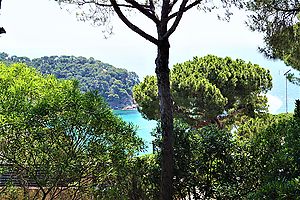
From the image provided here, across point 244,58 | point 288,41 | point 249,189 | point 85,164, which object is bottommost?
point 249,189

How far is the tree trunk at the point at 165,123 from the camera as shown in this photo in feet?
12.8

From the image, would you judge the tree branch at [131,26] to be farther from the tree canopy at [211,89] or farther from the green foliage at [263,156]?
the tree canopy at [211,89]

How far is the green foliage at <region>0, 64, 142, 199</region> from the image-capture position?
11.9 ft

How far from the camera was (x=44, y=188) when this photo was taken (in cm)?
392

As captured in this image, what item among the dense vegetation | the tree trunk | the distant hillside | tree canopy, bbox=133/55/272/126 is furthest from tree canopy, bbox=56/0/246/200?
the distant hillside

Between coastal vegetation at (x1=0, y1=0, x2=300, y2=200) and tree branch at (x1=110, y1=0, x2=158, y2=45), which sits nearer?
coastal vegetation at (x1=0, y1=0, x2=300, y2=200)

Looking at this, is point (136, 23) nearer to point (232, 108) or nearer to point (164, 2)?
point (164, 2)

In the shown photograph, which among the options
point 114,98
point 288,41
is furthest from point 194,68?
point 114,98

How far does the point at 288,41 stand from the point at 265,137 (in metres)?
1.19

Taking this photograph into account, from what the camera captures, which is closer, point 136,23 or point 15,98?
point 15,98

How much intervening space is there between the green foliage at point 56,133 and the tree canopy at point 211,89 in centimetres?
623

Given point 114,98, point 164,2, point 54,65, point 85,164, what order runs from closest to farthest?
point 85,164 < point 164,2 < point 54,65 < point 114,98

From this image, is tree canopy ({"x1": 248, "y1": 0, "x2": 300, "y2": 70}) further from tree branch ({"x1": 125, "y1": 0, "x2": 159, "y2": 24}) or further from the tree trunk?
the tree trunk

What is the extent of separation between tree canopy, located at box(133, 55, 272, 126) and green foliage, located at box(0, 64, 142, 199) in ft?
20.4
